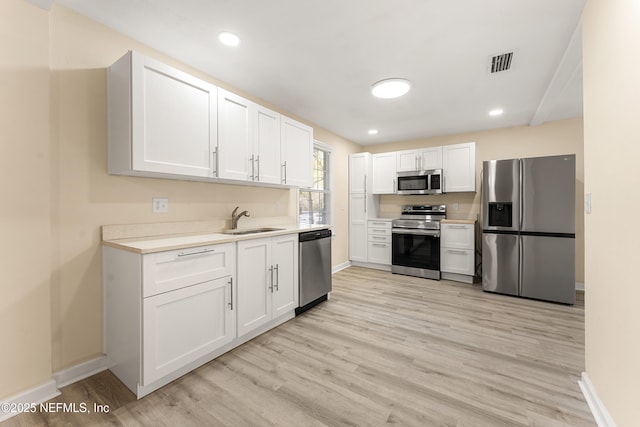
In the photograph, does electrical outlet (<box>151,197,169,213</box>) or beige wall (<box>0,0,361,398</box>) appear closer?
beige wall (<box>0,0,361,398</box>)

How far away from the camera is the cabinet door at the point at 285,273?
2592mm

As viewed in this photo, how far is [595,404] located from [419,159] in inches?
151

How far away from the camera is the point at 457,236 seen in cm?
421

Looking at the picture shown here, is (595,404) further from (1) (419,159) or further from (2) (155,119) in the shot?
(1) (419,159)

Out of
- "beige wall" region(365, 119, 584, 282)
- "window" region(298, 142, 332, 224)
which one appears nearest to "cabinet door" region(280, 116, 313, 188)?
"window" region(298, 142, 332, 224)

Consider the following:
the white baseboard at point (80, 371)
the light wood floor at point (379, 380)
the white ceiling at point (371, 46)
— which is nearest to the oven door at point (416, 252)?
the light wood floor at point (379, 380)

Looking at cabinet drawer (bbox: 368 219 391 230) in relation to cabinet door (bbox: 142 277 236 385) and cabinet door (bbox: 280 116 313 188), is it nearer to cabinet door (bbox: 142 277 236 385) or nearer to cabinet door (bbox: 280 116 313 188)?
cabinet door (bbox: 280 116 313 188)

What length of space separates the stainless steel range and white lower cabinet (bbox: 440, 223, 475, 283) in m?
0.11

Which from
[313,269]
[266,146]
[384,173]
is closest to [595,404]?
[313,269]

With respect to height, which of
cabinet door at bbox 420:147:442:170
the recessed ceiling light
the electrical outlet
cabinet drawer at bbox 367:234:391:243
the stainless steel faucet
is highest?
the recessed ceiling light

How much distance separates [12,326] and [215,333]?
1.15m

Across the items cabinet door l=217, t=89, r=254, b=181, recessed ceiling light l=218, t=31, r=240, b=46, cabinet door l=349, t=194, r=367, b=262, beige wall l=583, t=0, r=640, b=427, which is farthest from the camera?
cabinet door l=349, t=194, r=367, b=262

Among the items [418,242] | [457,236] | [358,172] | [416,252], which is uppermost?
[358,172]

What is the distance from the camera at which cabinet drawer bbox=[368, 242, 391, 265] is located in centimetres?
484
